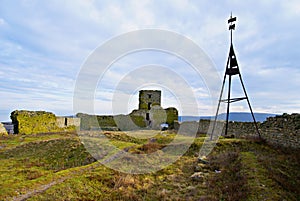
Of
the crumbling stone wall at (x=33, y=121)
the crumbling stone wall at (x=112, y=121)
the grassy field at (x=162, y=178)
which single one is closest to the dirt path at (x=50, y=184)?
the grassy field at (x=162, y=178)

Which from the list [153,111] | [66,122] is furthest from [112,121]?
[66,122]

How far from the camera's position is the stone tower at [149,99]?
33.3 metres

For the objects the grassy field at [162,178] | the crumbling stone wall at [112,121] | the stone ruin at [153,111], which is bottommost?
the grassy field at [162,178]

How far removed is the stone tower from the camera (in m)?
33.3

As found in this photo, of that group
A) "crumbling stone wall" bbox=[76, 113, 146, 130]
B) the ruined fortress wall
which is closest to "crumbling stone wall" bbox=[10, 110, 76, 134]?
"crumbling stone wall" bbox=[76, 113, 146, 130]

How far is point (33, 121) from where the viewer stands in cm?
2042

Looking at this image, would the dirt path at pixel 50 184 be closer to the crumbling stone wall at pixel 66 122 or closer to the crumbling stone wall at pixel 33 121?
the crumbling stone wall at pixel 33 121

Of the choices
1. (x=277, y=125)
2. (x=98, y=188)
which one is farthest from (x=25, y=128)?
(x=277, y=125)

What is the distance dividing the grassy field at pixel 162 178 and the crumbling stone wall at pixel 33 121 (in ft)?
27.7

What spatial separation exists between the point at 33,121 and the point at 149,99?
59.8 ft

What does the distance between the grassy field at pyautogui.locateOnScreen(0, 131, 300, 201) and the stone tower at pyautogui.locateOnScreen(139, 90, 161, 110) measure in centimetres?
2144

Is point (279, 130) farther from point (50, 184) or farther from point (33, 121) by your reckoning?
point (33, 121)

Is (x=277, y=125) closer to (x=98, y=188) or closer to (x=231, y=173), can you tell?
(x=231, y=173)

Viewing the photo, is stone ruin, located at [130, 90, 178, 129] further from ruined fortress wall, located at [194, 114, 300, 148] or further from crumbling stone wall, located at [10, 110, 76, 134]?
ruined fortress wall, located at [194, 114, 300, 148]
